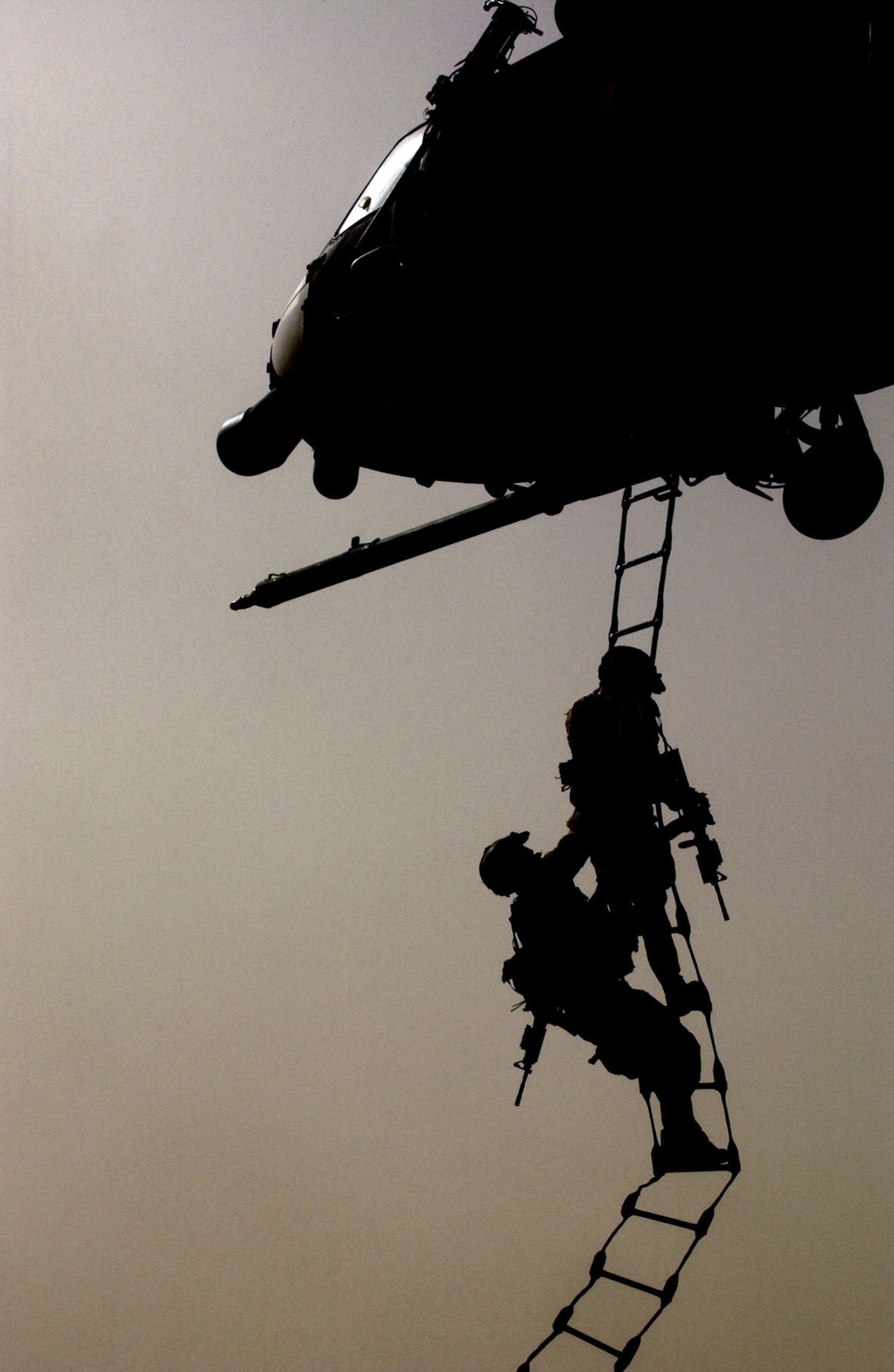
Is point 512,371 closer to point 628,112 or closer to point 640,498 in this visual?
point 640,498

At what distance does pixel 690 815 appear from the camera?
8445 millimetres

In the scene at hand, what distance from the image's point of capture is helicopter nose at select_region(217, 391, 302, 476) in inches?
388

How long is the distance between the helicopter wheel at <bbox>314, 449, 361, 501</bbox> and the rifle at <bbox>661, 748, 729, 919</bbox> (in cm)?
354

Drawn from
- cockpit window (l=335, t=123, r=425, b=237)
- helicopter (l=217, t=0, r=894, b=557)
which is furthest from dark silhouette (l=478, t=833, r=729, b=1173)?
cockpit window (l=335, t=123, r=425, b=237)

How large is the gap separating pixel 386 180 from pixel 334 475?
2281 mm

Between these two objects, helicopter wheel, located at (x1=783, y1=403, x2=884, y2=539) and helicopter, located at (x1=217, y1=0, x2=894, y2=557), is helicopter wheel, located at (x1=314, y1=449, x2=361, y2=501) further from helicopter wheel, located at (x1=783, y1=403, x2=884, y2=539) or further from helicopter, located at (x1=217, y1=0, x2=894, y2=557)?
helicopter wheel, located at (x1=783, y1=403, x2=884, y2=539)

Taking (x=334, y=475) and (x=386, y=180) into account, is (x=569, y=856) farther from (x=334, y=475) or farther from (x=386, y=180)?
(x=386, y=180)

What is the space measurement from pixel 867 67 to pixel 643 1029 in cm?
→ 589

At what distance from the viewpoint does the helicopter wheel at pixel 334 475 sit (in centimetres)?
1003

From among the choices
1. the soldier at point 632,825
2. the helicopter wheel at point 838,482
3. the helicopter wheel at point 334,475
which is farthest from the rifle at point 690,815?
the helicopter wheel at point 334,475

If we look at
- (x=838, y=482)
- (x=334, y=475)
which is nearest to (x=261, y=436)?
(x=334, y=475)

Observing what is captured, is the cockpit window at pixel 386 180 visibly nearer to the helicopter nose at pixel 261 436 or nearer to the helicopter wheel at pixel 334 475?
the helicopter nose at pixel 261 436

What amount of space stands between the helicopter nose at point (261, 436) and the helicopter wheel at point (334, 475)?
260mm

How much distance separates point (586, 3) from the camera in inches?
299
